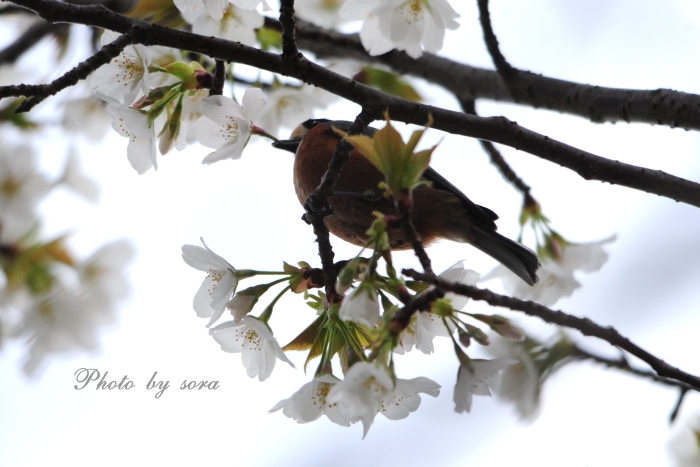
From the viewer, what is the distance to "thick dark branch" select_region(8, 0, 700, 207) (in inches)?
49.3

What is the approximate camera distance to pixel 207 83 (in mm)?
1373

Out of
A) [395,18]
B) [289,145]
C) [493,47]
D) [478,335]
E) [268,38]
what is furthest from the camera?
[289,145]

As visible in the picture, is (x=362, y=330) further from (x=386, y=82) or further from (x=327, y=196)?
(x=386, y=82)

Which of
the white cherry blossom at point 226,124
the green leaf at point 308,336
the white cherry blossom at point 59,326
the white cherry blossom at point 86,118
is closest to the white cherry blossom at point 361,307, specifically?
the green leaf at point 308,336

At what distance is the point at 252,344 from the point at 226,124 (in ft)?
1.80

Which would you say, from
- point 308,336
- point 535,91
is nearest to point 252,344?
point 308,336

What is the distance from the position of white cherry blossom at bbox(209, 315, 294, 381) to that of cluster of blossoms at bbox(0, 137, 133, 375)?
0.63 metres

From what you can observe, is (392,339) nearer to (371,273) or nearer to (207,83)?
(371,273)

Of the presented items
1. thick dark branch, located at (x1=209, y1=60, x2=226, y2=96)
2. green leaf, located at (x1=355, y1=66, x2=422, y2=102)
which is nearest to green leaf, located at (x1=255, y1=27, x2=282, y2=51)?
green leaf, located at (x1=355, y1=66, x2=422, y2=102)

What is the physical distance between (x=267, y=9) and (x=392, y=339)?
92cm

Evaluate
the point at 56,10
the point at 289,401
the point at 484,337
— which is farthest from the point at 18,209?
the point at 484,337

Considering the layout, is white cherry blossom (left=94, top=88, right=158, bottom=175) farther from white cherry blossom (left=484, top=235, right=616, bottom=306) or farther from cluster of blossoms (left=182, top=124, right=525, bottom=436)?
white cherry blossom (left=484, top=235, right=616, bottom=306)

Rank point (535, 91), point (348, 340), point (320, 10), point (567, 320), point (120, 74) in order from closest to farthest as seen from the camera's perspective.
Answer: point (567, 320) → point (348, 340) → point (120, 74) → point (535, 91) → point (320, 10)

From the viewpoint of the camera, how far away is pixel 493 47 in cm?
164
